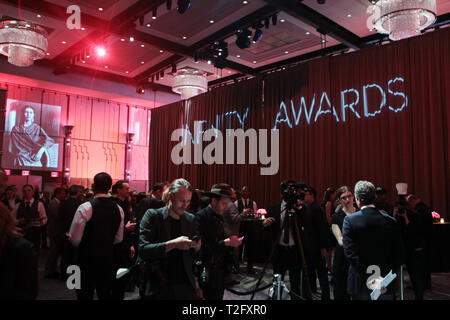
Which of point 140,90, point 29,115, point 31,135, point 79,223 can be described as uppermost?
point 140,90

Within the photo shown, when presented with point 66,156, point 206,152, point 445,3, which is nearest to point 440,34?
point 445,3

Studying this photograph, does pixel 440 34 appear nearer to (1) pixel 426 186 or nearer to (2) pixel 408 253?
(1) pixel 426 186

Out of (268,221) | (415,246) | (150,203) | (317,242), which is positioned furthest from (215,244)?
(415,246)

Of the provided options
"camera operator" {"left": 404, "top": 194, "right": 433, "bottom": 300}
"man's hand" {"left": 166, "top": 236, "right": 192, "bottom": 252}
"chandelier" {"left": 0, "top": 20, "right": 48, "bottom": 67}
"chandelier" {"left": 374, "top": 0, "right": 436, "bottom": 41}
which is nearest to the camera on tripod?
"man's hand" {"left": 166, "top": 236, "right": 192, "bottom": 252}

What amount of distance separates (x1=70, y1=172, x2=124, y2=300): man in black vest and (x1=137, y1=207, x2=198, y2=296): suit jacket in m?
0.72

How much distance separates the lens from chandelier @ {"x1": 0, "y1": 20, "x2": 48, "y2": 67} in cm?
663

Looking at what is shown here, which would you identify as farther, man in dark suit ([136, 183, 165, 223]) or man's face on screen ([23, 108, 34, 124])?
man's face on screen ([23, 108, 34, 124])

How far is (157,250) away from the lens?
213cm

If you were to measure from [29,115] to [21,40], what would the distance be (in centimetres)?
655

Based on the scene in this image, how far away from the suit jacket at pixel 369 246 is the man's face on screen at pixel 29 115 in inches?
494

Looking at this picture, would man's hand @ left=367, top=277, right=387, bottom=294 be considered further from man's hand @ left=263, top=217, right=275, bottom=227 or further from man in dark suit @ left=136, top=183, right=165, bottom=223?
man in dark suit @ left=136, top=183, right=165, bottom=223

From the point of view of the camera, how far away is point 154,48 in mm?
10164

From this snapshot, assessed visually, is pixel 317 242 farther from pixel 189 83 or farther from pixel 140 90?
pixel 140 90

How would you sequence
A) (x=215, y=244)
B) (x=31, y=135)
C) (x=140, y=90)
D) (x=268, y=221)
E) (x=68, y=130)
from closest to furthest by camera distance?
(x=215, y=244)
(x=268, y=221)
(x=31, y=135)
(x=68, y=130)
(x=140, y=90)
